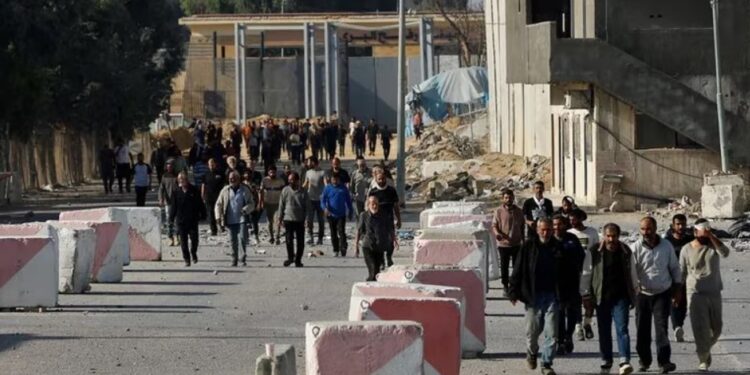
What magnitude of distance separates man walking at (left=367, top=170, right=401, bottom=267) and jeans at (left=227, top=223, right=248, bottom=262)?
2.83 m

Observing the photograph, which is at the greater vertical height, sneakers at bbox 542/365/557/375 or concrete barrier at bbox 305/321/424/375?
concrete barrier at bbox 305/321/424/375

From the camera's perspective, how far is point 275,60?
9619 centimetres

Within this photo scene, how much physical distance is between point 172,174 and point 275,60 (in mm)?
65283

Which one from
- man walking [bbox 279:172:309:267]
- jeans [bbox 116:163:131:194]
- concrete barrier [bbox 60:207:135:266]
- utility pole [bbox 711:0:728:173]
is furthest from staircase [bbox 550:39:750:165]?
jeans [bbox 116:163:131:194]

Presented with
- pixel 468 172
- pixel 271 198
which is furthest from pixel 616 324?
pixel 468 172

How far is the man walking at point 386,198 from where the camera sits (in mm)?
23672

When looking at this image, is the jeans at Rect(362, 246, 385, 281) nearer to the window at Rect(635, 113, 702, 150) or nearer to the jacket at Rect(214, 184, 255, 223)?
the jacket at Rect(214, 184, 255, 223)

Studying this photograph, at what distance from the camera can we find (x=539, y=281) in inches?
622

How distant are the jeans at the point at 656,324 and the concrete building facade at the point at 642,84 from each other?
72.3ft

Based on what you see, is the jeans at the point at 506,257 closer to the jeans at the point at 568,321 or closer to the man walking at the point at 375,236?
the man walking at the point at 375,236

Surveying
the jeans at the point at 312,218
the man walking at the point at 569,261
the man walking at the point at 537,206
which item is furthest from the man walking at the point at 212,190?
the man walking at the point at 569,261

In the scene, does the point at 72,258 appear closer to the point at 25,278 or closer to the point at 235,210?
the point at 25,278

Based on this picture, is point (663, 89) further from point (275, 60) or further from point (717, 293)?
point (275, 60)

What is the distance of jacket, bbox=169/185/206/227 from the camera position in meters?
27.3
